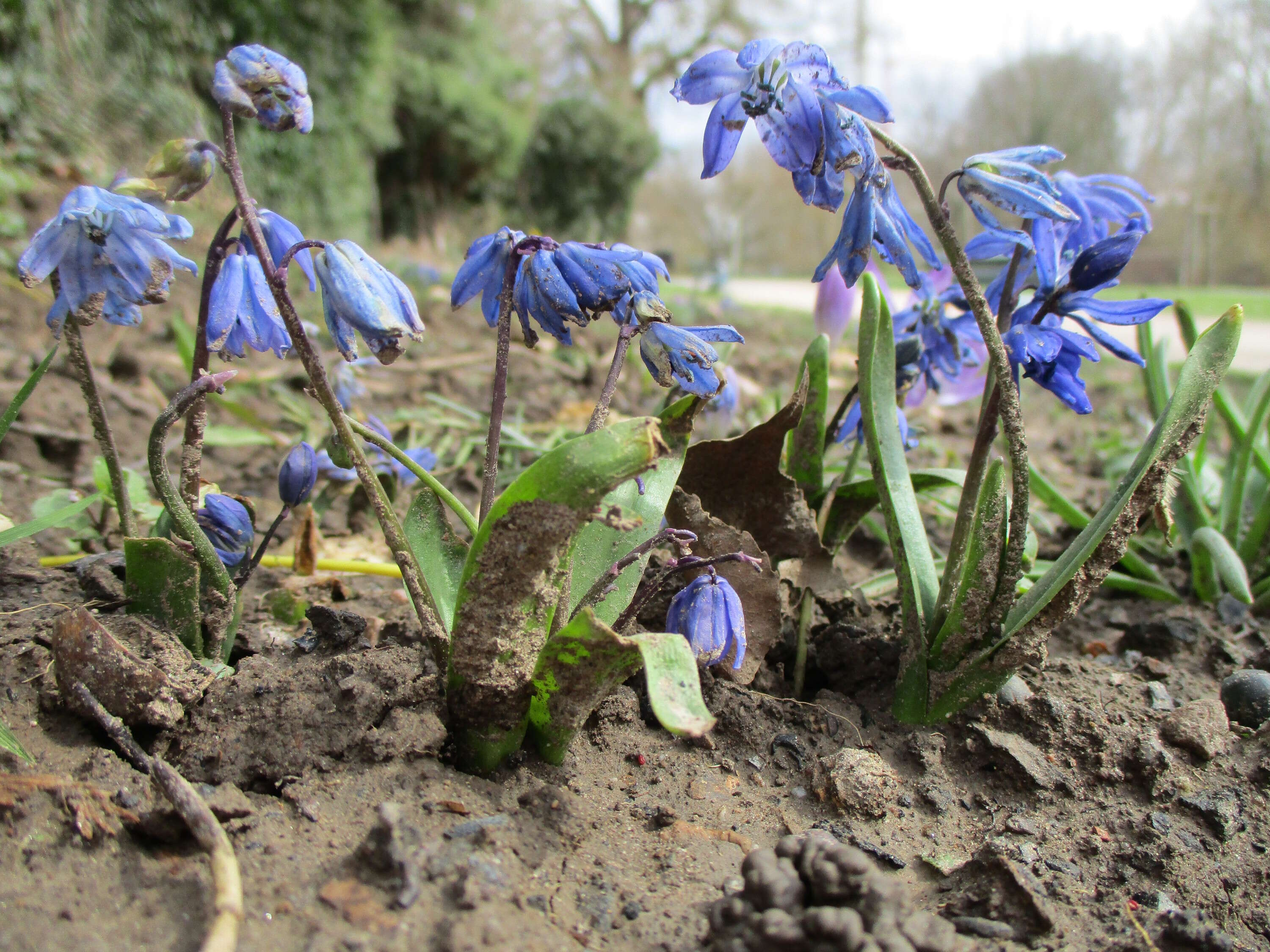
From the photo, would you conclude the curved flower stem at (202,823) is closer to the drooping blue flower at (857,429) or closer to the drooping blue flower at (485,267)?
the drooping blue flower at (485,267)

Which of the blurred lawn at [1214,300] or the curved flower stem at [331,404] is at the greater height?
the blurred lawn at [1214,300]

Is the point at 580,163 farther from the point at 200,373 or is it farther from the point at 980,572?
the point at 980,572

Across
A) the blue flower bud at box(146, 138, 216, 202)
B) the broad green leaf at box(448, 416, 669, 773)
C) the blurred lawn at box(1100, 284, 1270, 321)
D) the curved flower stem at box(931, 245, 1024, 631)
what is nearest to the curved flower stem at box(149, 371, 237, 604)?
the blue flower bud at box(146, 138, 216, 202)

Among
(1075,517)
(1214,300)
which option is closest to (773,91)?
(1075,517)

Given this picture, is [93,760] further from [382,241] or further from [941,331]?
[382,241]

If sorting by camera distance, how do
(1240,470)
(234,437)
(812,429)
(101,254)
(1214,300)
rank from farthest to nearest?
1. (1214,300)
2. (234,437)
3. (1240,470)
4. (812,429)
5. (101,254)

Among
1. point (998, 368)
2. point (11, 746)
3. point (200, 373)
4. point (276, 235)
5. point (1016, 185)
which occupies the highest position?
point (1016, 185)

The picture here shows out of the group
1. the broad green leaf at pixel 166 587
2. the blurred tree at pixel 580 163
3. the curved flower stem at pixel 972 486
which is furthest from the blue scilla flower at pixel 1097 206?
the blurred tree at pixel 580 163
